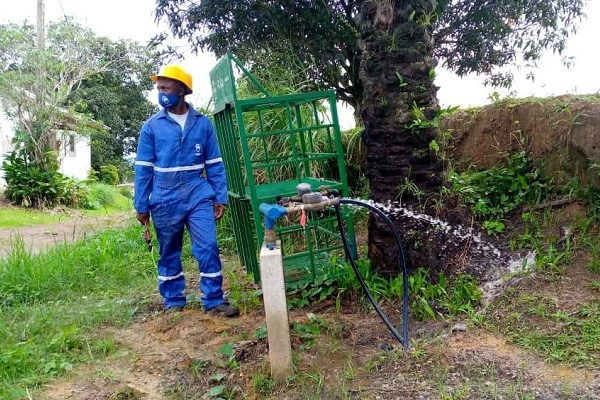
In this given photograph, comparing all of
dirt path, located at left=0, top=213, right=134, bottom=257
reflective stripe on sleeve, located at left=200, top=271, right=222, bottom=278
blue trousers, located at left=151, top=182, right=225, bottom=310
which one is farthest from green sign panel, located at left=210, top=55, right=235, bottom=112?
dirt path, located at left=0, top=213, right=134, bottom=257

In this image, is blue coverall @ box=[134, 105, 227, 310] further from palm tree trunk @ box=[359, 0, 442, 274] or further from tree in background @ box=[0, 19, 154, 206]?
tree in background @ box=[0, 19, 154, 206]

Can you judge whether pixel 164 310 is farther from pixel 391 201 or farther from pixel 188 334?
pixel 391 201

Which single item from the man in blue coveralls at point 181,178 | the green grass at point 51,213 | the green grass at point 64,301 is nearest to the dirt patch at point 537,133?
the man in blue coveralls at point 181,178

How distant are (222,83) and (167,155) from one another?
27.3 inches

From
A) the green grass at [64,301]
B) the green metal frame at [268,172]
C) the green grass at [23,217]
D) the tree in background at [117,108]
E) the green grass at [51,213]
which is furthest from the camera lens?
the tree in background at [117,108]

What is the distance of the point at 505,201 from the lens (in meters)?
3.77

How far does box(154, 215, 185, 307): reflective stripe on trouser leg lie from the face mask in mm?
814

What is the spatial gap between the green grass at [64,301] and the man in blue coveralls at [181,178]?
0.76 meters

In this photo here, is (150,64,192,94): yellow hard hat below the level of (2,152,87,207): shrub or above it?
above

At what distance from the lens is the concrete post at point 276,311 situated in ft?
7.65

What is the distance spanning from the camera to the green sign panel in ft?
11.4

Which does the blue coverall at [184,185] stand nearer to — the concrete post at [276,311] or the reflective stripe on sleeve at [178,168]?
the reflective stripe on sleeve at [178,168]

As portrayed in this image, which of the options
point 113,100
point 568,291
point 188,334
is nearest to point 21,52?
point 113,100

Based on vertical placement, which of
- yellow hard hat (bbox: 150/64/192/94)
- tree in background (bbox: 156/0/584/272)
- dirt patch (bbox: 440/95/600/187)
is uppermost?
tree in background (bbox: 156/0/584/272)
